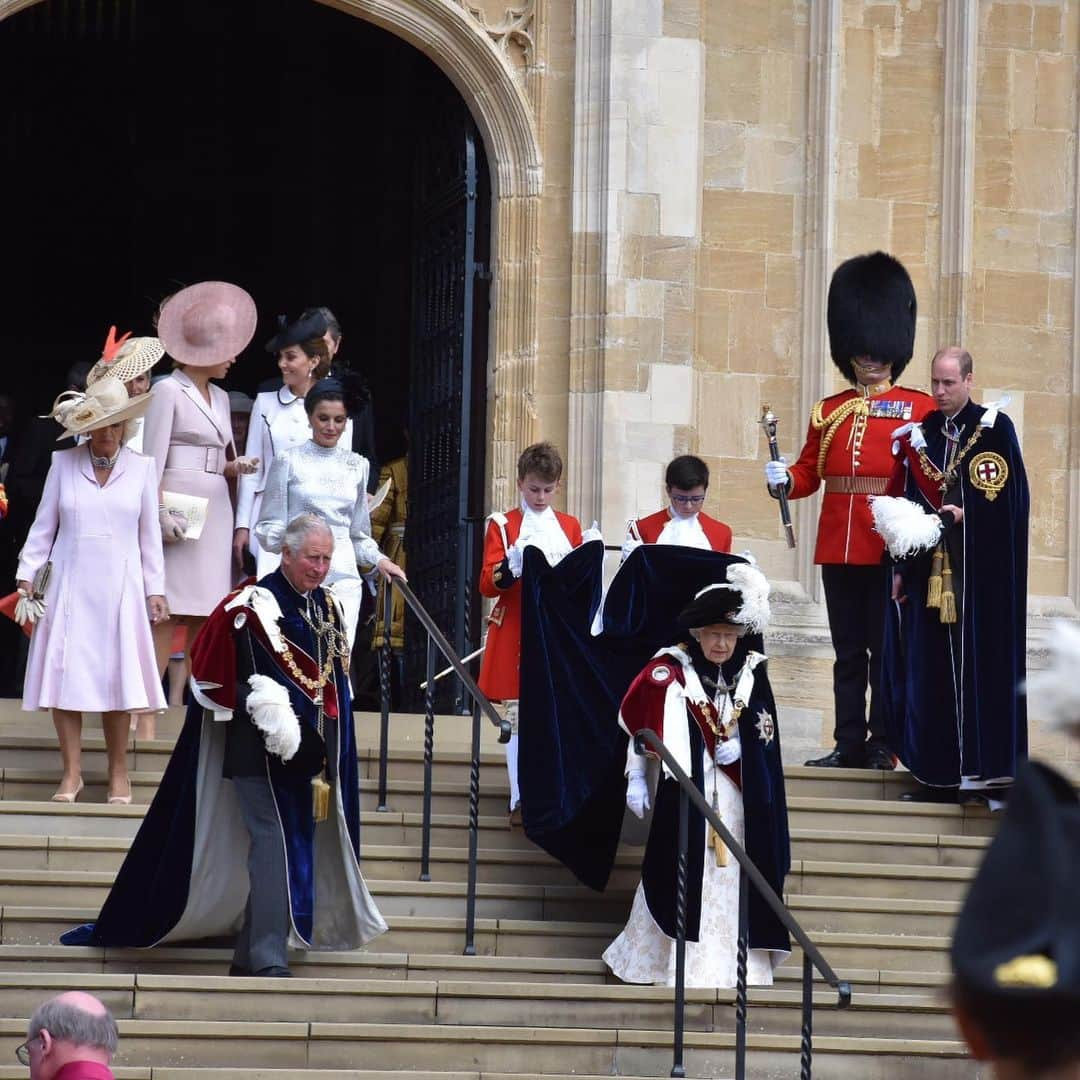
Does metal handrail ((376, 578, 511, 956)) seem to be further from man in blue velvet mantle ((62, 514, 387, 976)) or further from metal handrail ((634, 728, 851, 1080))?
metal handrail ((634, 728, 851, 1080))

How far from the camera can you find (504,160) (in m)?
12.3

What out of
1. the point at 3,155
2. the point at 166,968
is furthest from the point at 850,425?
the point at 3,155

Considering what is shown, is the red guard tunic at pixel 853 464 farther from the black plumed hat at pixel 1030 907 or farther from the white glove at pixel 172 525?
the black plumed hat at pixel 1030 907

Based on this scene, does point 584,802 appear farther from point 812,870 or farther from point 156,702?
point 156,702

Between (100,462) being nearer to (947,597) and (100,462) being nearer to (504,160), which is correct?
(947,597)

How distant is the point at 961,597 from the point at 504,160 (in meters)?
3.98

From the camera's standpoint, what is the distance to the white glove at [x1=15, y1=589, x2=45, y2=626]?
893cm

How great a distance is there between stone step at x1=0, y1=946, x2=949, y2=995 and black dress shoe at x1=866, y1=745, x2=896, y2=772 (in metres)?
1.75

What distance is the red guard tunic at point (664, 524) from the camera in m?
9.55

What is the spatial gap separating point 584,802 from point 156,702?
1.65 metres

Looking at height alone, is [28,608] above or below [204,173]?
below

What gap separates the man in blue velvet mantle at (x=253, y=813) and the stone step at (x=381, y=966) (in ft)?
0.22

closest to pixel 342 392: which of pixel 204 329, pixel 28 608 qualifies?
pixel 204 329

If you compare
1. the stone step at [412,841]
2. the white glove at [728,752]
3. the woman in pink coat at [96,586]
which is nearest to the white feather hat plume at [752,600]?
the white glove at [728,752]
